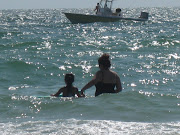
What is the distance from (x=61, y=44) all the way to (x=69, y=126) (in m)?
17.1

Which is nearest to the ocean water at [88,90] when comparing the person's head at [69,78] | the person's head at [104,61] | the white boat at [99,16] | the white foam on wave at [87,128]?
the white foam on wave at [87,128]

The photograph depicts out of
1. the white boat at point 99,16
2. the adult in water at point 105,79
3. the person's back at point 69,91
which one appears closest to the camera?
the adult in water at point 105,79

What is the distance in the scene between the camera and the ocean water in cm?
716

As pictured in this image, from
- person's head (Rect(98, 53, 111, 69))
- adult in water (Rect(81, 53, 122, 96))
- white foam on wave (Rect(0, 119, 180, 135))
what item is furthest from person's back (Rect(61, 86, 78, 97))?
white foam on wave (Rect(0, 119, 180, 135))

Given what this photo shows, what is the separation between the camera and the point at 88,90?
1208 cm

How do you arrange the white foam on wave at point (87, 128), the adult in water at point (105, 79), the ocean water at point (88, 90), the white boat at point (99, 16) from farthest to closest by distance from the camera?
the white boat at point (99, 16)
the adult in water at point (105, 79)
the ocean water at point (88, 90)
the white foam on wave at point (87, 128)

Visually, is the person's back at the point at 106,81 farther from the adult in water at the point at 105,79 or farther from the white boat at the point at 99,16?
the white boat at the point at 99,16

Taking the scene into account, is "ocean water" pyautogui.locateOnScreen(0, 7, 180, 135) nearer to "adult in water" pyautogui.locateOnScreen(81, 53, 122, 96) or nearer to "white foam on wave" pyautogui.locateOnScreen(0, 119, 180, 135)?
"white foam on wave" pyautogui.locateOnScreen(0, 119, 180, 135)

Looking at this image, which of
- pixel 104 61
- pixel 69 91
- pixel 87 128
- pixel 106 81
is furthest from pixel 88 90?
pixel 87 128

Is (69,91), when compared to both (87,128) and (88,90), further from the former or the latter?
(88,90)

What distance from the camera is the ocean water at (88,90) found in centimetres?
716

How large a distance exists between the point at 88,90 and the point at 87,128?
5161 mm

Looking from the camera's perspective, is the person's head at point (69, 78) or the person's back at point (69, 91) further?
the person's back at point (69, 91)

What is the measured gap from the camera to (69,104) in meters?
8.90
